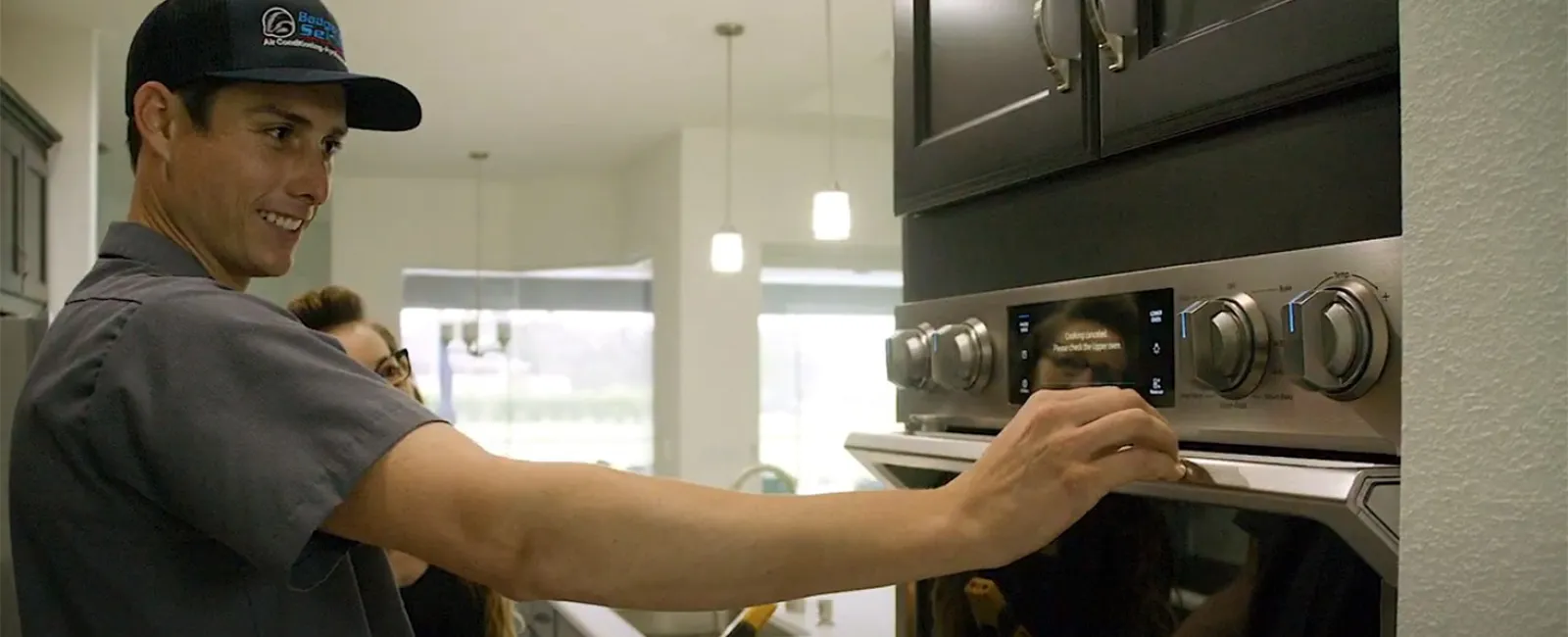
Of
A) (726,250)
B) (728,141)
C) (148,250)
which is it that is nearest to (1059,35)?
(148,250)

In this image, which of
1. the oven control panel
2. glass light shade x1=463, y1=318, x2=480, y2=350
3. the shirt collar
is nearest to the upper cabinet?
the oven control panel

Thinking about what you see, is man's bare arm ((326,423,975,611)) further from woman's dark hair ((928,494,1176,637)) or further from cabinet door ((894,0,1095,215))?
cabinet door ((894,0,1095,215))

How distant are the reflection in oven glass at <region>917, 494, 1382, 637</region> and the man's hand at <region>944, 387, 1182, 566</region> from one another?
0.09m

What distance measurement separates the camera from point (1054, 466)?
71 cm

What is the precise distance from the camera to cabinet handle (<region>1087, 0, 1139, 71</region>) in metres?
0.88

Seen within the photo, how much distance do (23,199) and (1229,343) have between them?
3.55 meters

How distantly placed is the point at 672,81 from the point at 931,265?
10.5 ft

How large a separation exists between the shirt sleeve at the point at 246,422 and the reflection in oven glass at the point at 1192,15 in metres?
0.57

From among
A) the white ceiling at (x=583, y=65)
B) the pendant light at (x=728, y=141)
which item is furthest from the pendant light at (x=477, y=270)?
the pendant light at (x=728, y=141)

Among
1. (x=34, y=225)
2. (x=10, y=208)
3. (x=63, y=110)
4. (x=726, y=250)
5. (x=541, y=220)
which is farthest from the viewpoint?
(x=541, y=220)

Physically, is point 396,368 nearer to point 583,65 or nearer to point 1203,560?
point 1203,560

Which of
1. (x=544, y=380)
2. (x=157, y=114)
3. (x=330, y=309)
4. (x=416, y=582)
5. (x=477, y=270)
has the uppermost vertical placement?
(x=477, y=270)

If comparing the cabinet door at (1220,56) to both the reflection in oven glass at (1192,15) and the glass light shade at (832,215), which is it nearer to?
the reflection in oven glass at (1192,15)

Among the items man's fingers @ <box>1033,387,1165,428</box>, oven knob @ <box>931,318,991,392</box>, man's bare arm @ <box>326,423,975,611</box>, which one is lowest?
man's bare arm @ <box>326,423,975,611</box>
